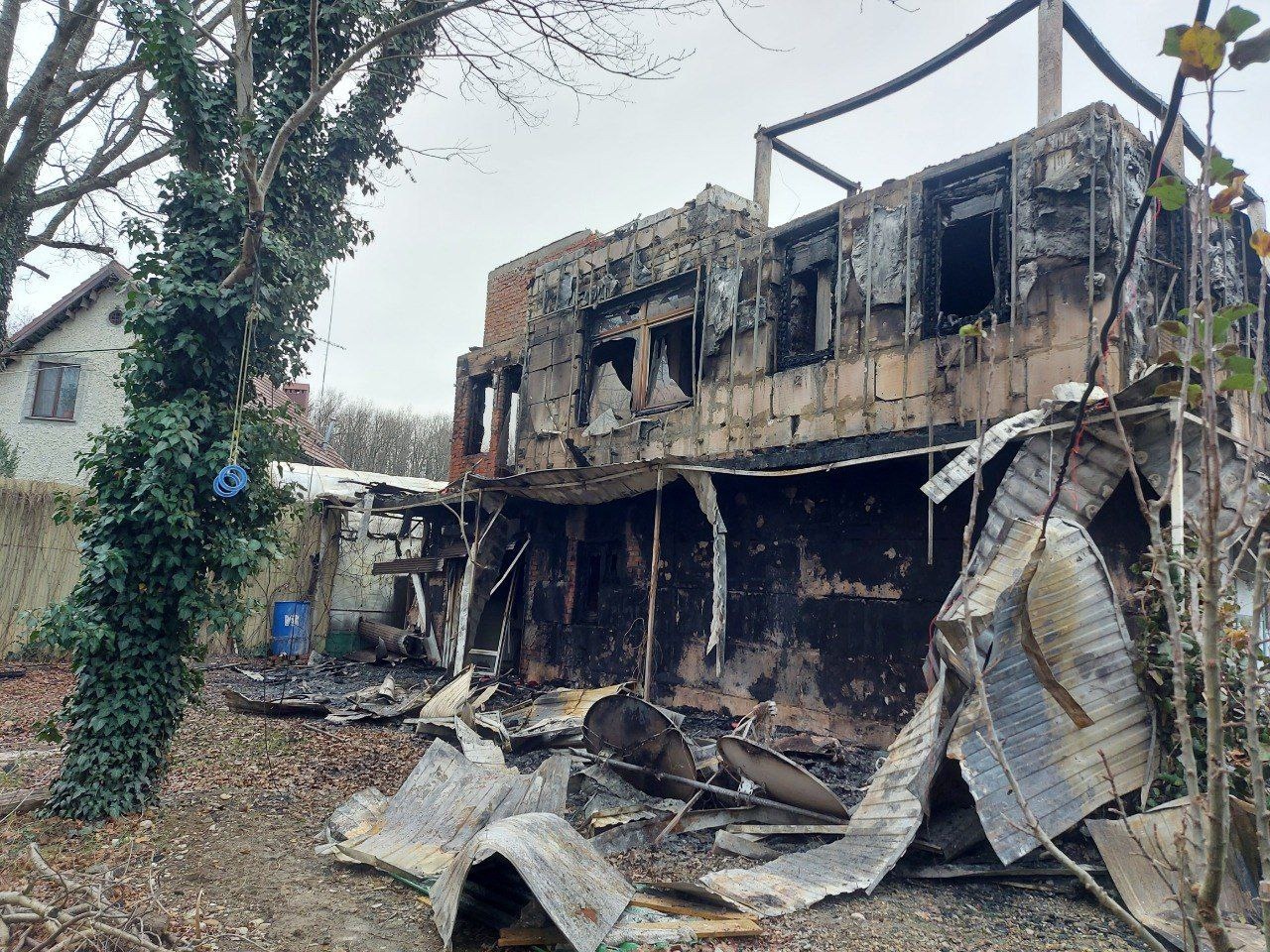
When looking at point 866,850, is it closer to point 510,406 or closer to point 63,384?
point 510,406

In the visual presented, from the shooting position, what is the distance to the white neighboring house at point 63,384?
19.9 m

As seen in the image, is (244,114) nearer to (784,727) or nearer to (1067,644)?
(1067,644)

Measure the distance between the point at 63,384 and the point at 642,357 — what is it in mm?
17122

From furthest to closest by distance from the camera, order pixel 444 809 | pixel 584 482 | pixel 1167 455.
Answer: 1. pixel 584 482
2. pixel 1167 455
3. pixel 444 809

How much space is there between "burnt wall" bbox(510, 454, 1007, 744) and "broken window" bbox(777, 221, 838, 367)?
5.33ft

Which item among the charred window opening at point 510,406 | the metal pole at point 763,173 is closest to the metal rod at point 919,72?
the metal pole at point 763,173

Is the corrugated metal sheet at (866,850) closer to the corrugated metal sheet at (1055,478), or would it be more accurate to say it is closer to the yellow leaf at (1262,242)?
the corrugated metal sheet at (1055,478)

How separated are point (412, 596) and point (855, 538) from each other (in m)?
12.3

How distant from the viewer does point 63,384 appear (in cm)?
2028

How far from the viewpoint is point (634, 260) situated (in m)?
12.0

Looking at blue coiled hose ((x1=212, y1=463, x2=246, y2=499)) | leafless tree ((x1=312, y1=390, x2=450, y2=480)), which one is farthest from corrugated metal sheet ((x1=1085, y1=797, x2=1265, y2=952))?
leafless tree ((x1=312, y1=390, x2=450, y2=480))

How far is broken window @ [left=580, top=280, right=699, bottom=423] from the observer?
11.2 meters

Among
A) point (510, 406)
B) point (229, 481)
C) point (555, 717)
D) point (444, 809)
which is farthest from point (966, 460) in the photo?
point (510, 406)

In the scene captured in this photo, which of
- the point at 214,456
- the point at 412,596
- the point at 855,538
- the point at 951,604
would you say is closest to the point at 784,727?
the point at 855,538
